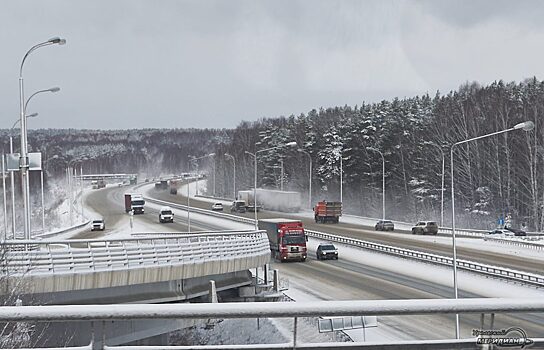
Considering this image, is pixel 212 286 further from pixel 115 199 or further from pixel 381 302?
pixel 115 199

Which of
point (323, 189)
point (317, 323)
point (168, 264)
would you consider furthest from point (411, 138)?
point (317, 323)

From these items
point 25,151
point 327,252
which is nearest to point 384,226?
point 327,252

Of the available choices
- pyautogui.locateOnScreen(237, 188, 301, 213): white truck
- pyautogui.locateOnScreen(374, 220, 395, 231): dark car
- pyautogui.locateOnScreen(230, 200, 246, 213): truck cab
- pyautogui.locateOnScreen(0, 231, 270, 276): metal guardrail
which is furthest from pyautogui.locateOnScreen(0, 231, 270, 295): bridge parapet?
pyautogui.locateOnScreen(230, 200, 246, 213): truck cab

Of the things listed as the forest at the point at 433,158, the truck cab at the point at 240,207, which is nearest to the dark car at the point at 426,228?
the forest at the point at 433,158

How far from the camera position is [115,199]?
460ft

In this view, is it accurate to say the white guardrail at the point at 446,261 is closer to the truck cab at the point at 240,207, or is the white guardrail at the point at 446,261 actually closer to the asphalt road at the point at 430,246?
the asphalt road at the point at 430,246

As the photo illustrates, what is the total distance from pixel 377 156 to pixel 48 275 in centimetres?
8585

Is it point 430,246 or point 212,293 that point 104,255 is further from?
point 430,246

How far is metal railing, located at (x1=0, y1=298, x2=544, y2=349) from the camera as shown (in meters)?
4.93

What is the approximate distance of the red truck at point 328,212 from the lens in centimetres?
8225

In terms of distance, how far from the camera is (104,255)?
75.6ft

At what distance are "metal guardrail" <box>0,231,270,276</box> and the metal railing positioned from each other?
15.2 m

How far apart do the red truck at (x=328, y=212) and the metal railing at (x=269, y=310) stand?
252 ft

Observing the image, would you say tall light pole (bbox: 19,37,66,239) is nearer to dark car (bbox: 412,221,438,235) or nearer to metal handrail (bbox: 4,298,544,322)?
metal handrail (bbox: 4,298,544,322)
